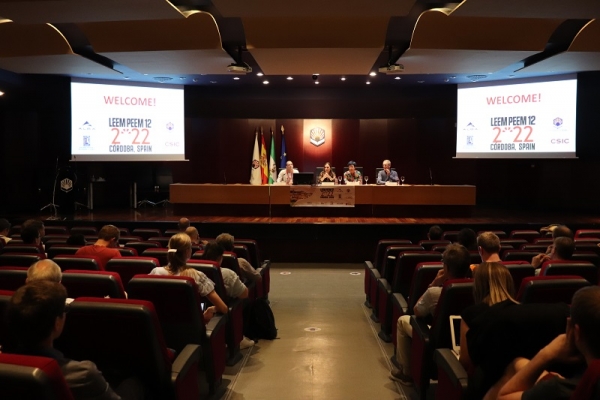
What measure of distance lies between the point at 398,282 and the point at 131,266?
224cm

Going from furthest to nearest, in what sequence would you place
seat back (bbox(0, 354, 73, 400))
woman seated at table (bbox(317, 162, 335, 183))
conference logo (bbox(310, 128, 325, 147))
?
conference logo (bbox(310, 128, 325, 147)) < woman seated at table (bbox(317, 162, 335, 183)) < seat back (bbox(0, 354, 73, 400))

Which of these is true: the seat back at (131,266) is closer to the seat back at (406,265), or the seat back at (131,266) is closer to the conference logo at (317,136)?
the seat back at (406,265)

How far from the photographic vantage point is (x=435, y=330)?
311cm

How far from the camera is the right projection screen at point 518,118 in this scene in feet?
34.1

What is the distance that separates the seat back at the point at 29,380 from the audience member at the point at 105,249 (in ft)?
9.59

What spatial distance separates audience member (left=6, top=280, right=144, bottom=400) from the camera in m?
1.72

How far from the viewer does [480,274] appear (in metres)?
2.47

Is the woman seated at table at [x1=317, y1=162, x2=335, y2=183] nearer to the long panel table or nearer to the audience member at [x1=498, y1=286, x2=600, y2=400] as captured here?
the long panel table

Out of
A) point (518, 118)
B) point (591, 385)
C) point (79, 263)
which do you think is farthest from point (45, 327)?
point (518, 118)

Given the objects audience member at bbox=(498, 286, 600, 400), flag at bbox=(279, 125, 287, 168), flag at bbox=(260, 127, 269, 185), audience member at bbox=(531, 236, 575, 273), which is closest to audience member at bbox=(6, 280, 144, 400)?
audience member at bbox=(498, 286, 600, 400)

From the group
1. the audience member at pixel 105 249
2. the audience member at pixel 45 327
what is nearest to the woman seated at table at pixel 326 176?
the audience member at pixel 105 249

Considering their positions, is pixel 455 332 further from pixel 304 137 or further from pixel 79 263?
pixel 304 137

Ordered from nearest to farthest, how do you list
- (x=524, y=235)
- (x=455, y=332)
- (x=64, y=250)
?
1. (x=455, y=332)
2. (x=64, y=250)
3. (x=524, y=235)

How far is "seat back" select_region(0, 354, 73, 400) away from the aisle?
234cm
